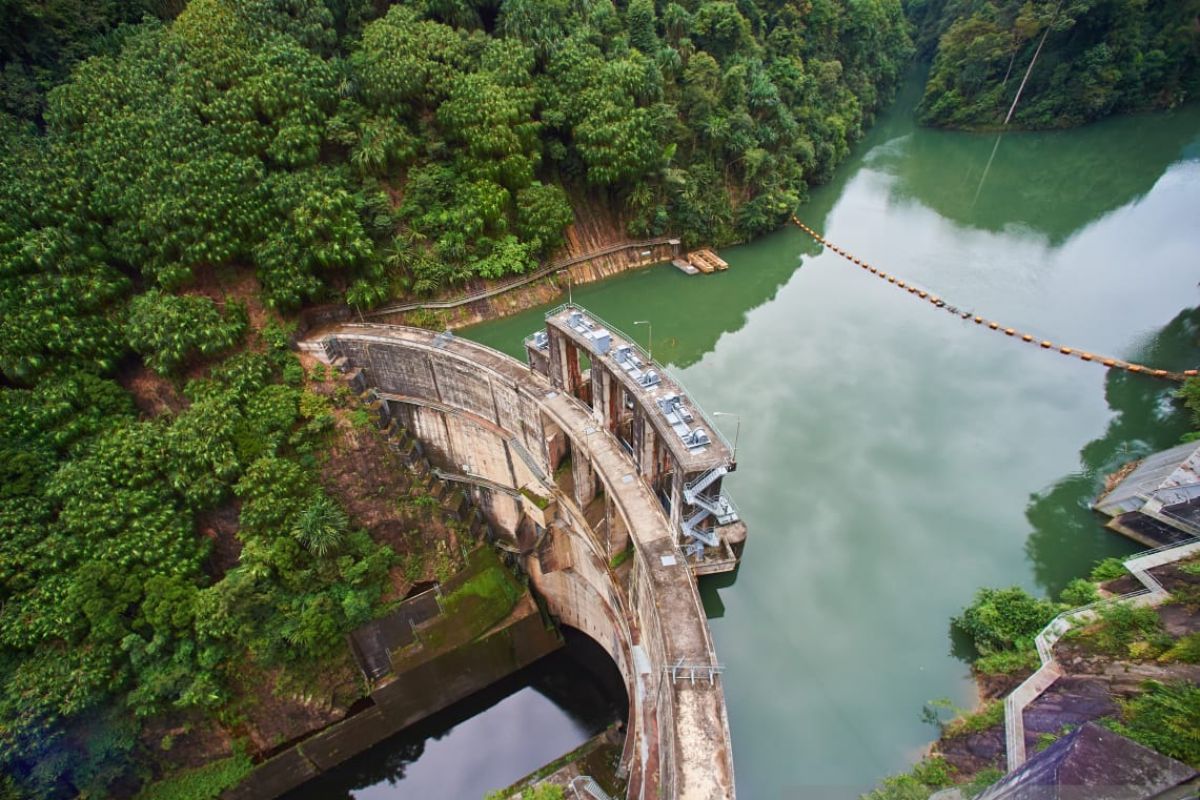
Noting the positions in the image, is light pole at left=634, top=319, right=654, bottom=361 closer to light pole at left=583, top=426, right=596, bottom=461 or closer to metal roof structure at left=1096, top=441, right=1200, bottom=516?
light pole at left=583, top=426, right=596, bottom=461

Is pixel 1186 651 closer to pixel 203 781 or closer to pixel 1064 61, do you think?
pixel 203 781

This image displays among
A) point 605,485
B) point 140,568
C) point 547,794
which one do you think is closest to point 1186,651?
point 605,485

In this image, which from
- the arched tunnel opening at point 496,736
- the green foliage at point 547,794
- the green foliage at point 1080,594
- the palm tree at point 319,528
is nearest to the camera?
the green foliage at point 547,794

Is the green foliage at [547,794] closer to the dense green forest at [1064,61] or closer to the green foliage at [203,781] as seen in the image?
the green foliage at [203,781]

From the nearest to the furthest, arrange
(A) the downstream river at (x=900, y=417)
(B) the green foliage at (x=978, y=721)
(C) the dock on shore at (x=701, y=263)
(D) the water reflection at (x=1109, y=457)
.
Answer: (B) the green foliage at (x=978, y=721)
(A) the downstream river at (x=900, y=417)
(D) the water reflection at (x=1109, y=457)
(C) the dock on shore at (x=701, y=263)

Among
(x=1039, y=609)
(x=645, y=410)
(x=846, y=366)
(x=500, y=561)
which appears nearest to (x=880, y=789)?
(x=1039, y=609)

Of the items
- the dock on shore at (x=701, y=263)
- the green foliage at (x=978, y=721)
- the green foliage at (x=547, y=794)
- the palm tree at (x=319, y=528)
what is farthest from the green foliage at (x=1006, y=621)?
the dock on shore at (x=701, y=263)
